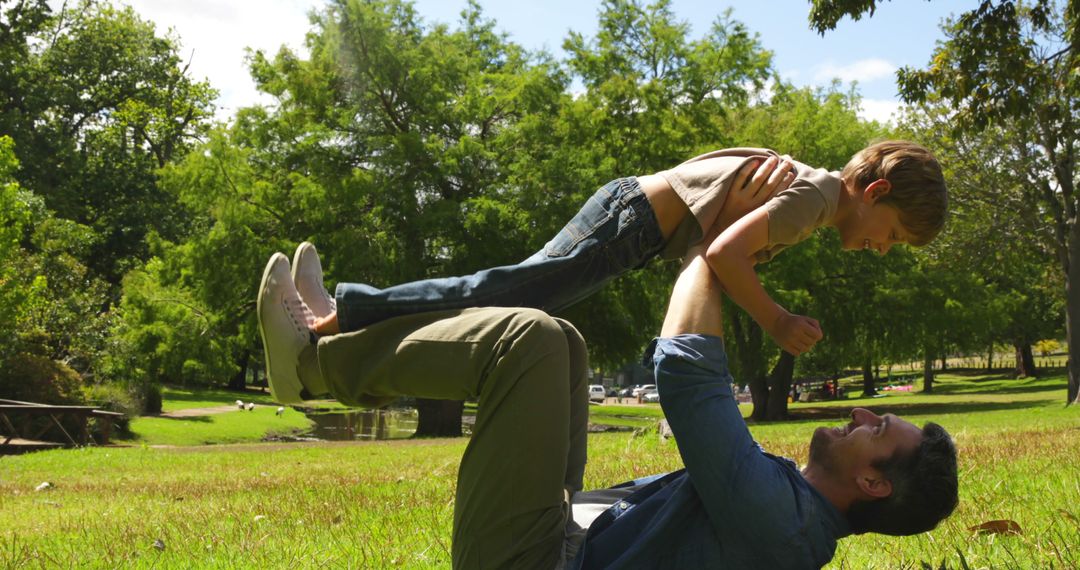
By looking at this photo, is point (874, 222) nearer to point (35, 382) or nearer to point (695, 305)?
point (695, 305)

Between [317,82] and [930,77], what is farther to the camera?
[317,82]

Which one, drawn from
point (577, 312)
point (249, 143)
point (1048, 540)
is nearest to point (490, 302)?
point (1048, 540)

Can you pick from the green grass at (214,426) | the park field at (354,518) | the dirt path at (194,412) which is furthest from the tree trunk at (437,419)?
the park field at (354,518)

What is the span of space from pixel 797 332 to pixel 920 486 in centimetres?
80

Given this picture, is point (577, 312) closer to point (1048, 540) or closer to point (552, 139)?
point (552, 139)

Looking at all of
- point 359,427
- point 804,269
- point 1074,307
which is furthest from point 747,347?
point 359,427

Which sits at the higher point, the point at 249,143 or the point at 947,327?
the point at 249,143

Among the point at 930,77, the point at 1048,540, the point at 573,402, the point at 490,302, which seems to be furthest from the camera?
the point at 930,77

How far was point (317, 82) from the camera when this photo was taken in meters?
25.2

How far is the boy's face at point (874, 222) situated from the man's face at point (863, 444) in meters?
1.22

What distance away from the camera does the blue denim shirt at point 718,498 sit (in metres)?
2.27

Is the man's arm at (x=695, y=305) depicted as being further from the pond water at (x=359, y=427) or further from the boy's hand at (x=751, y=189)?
the pond water at (x=359, y=427)

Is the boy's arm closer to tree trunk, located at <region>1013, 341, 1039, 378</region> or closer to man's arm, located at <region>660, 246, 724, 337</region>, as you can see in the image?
man's arm, located at <region>660, 246, 724, 337</region>

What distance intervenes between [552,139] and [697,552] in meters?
23.6
